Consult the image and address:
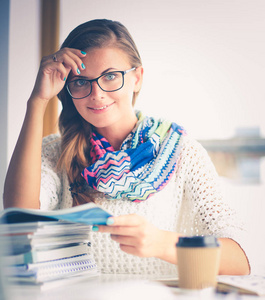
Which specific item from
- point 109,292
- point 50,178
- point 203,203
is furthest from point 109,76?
point 109,292

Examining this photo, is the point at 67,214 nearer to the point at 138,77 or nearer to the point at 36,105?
the point at 36,105

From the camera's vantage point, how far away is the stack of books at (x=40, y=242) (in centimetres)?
75

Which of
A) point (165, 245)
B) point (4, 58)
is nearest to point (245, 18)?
point (4, 58)

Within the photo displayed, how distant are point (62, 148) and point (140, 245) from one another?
2.42ft

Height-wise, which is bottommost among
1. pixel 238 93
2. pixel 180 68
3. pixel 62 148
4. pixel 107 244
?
pixel 107 244

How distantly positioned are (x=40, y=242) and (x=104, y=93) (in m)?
0.65

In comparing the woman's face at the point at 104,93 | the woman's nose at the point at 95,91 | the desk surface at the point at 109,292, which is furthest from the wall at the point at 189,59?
the desk surface at the point at 109,292

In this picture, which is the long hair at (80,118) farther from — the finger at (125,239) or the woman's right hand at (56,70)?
the finger at (125,239)

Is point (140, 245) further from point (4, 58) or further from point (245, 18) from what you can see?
point (4, 58)

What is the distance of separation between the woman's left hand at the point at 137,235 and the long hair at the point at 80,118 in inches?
19.0

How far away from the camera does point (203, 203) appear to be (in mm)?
1268

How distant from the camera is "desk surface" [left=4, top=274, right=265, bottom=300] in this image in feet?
2.25

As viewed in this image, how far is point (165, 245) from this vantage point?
3.02 ft

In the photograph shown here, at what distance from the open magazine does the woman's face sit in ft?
1.91
